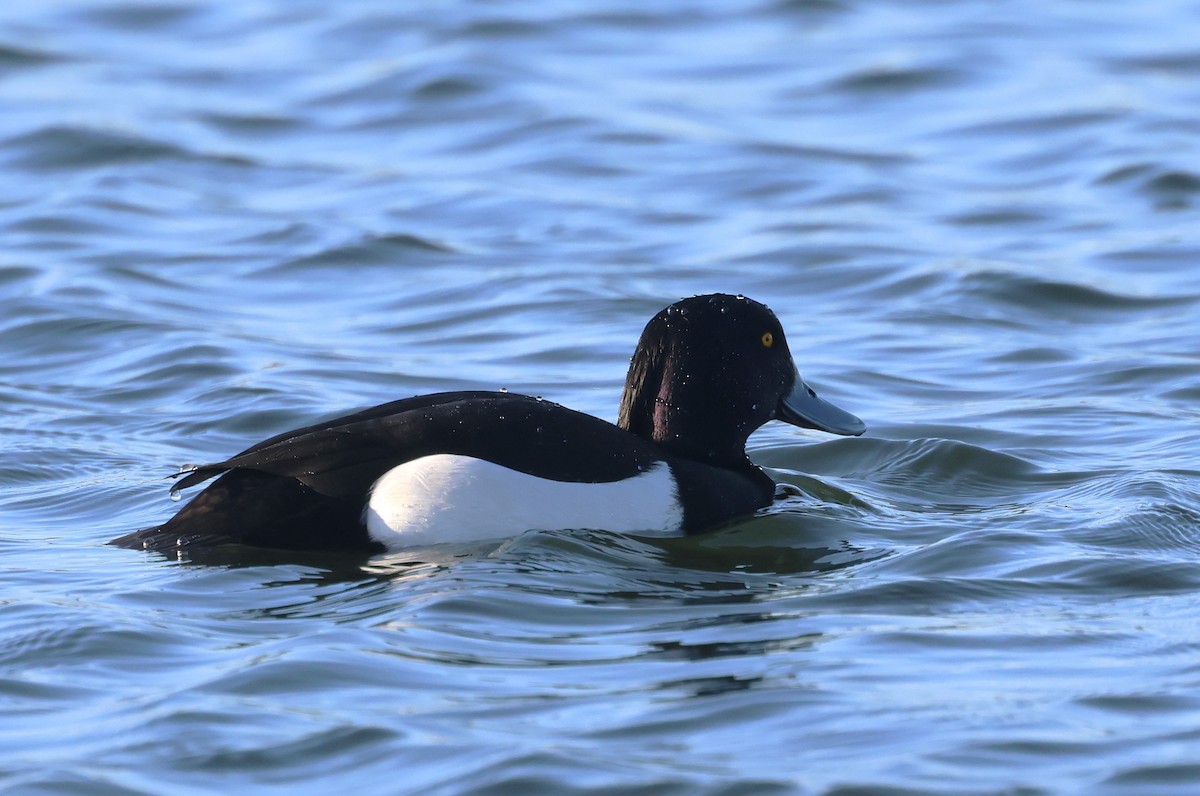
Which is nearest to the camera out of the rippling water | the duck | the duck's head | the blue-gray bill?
the rippling water

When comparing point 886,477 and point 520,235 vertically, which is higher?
point 520,235

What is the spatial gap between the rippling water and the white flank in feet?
0.30

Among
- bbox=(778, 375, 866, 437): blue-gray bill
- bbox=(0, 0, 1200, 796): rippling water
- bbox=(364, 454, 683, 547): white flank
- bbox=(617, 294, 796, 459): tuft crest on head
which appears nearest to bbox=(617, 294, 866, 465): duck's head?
bbox=(617, 294, 796, 459): tuft crest on head

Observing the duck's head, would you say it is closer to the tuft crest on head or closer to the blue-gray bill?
the tuft crest on head

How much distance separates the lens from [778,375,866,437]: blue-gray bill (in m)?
7.41

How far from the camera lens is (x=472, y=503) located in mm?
6258

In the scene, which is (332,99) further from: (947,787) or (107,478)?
(947,787)

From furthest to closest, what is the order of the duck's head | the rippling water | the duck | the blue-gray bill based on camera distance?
the blue-gray bill, the duck's head, the duck, the rippling water

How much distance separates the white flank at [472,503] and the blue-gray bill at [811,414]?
1.21m

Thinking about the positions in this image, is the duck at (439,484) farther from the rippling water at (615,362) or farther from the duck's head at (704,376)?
the duck's head at (704,376)

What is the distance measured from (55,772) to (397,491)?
1.86m

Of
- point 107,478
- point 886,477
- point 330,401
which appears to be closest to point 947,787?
point 886,477

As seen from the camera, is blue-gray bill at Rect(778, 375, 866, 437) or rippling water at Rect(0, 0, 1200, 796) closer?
rippling water at Rect(0, 0, 1200, 796)

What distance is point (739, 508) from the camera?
692 centimetres
